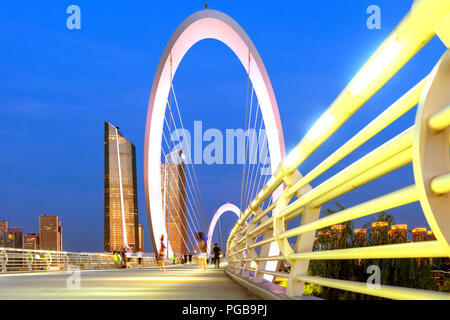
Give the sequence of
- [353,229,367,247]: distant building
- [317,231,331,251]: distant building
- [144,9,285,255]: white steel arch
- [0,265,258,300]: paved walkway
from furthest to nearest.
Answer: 1. [144,9,285,255]: white steel arch
2. [317,231,331,251]: distant building
3. [353,229,367,247]: distant building
4. [0,265,258,300]: paved walkway

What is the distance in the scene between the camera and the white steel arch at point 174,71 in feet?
77.6

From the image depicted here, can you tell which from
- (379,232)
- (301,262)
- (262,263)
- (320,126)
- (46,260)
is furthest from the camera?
(46,260)

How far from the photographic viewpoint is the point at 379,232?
8680 millimetres

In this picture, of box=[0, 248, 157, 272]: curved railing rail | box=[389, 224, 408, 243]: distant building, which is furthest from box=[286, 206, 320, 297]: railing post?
box=[0, 248, 157, 272]: curved railing rail

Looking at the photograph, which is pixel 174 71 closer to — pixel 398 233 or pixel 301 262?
pixel 398 233

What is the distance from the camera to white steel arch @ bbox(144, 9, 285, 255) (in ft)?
77.6

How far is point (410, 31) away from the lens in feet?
5.31

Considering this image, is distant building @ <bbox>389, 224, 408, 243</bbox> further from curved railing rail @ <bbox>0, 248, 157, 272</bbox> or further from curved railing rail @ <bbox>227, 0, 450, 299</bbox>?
curved railing rail @ <bbox>0, 248, 157, 272</bbox>

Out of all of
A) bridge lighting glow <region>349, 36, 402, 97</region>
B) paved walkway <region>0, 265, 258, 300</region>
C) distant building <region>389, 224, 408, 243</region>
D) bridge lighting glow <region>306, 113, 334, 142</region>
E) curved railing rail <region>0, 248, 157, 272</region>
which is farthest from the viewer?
curved railing rail <region>0, 248, 157, 272</region>

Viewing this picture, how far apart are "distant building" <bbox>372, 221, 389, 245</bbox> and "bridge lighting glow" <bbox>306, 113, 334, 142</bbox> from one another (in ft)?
18.5

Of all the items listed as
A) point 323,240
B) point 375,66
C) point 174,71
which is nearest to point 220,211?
point 174,71

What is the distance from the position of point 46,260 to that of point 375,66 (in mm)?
21159

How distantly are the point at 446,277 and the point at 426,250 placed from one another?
29.7ft
